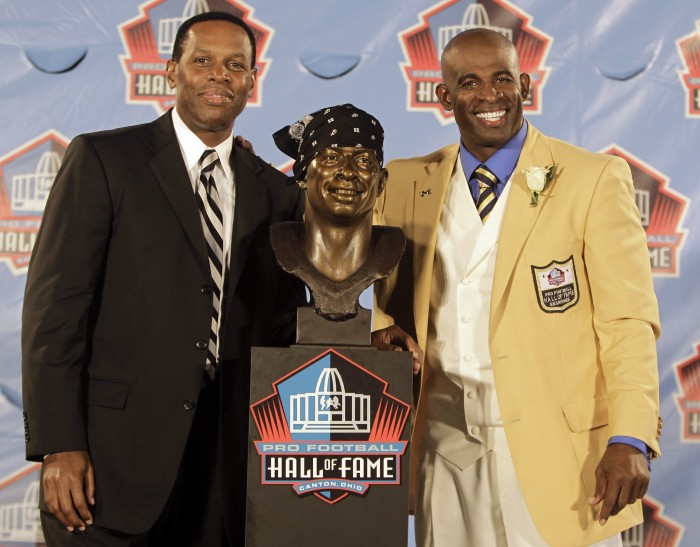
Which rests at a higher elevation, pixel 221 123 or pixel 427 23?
pixel 427 23

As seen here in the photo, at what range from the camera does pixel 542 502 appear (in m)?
2.16

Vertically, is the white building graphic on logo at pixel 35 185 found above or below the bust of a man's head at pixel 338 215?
above

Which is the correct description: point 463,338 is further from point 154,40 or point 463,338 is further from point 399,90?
point 154,40

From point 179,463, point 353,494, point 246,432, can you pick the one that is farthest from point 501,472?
point 179,463

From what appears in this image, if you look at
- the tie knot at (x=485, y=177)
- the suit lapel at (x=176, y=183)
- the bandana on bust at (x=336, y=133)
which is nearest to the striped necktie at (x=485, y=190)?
the tie knot at (x=485, y=177)

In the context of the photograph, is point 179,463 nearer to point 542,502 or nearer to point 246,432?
point 246,432

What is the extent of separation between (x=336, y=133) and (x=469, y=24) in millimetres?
1713

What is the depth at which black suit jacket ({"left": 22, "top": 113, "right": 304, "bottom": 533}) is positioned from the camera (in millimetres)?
2045

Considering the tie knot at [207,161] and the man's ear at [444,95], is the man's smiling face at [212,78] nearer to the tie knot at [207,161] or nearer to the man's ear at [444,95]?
the tie knot at [207,161]

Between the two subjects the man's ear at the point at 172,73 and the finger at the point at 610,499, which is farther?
the man's ear at the point at 172,73

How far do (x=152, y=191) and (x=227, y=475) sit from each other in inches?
28.5

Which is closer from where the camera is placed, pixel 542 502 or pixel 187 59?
pixel 542 502

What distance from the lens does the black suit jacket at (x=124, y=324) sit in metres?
2.04

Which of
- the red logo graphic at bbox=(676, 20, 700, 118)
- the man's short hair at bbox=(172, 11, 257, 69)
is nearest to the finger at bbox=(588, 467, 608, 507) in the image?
the man's short hair at bbox=(172, 11, 257, 69)
